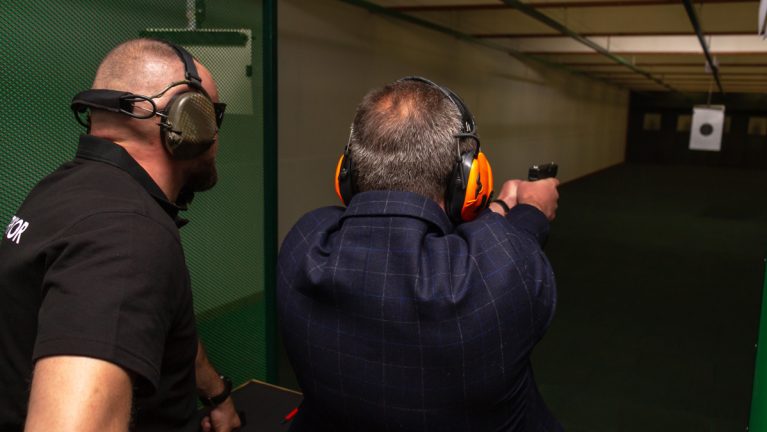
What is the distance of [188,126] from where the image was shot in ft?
3.49

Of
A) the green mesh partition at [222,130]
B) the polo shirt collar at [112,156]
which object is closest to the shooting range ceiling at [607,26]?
the green mesh partition at [222,130]

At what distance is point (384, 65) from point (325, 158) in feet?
4.08

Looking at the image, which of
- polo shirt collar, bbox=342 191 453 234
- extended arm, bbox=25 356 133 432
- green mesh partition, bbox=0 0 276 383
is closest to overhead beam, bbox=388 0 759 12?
green mesh partition, bbox=0 0 276 383

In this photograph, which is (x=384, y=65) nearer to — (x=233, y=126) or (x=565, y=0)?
(x=565, y=0)

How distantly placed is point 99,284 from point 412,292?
0.40 m

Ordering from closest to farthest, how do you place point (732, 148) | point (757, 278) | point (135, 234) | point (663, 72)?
point (135, 234)
point (757, 278)
point (663, 72)
point (732, 148)

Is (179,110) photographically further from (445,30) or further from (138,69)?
(445,30)

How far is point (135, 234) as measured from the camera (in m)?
0.80

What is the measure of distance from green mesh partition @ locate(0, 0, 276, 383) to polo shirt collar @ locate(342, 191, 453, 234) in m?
1.09

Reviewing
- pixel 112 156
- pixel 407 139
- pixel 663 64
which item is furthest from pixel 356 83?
pixel 663 64

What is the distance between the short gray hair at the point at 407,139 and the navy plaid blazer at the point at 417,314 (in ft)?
0.14

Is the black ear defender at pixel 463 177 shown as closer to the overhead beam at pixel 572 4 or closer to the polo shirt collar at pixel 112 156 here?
the polo shirt collar at pixel 112 156

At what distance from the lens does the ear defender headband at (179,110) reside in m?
1.00

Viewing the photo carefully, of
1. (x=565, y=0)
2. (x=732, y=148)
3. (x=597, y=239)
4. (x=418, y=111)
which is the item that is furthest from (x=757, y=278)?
(x=732, y=148)
